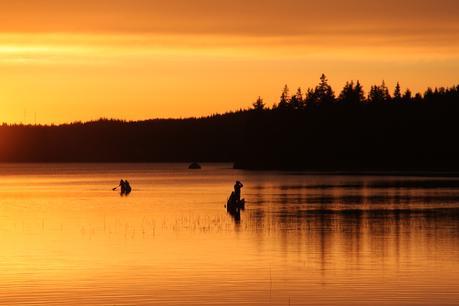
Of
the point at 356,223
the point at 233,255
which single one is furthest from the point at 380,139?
the point at 233,255

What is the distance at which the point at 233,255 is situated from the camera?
41.2 meters

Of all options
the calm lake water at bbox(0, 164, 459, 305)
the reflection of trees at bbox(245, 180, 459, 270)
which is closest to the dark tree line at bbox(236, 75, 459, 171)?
the reflection of trees at bbox(245, 180, 459, 270)

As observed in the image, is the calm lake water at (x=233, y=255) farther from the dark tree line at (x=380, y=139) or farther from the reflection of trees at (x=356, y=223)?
the dark tree line at (x=380, y=139)

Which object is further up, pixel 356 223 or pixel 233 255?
pixel 356 223

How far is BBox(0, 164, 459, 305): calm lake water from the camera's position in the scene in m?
→ 30.3

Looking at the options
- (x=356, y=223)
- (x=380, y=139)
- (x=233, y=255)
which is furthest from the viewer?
(x=380, y=139)

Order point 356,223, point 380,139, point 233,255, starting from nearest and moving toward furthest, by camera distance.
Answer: point 233,255, point 356,223, point 380,139

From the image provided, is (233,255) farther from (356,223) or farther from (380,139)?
(380,139)

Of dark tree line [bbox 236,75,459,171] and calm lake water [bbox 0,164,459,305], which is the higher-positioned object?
dark tree line [bbox 236,75,459,171]

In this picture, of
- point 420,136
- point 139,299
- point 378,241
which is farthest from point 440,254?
point 420,136

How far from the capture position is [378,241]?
4616 centimetres

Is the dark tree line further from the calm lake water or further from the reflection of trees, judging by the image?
the calm lake water

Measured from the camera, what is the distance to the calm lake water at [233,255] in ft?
99.3

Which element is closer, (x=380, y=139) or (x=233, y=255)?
(x=233, y=255)
